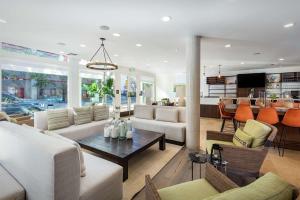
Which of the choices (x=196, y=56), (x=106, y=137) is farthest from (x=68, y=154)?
(x=196, y=56)

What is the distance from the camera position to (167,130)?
418 cm

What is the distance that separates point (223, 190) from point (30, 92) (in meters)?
5.90

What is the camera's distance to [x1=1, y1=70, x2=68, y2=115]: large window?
4.55m

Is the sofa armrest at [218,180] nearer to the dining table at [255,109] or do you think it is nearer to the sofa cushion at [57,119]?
the dining table at [255,109]

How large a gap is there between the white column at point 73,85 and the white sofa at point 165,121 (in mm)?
2651

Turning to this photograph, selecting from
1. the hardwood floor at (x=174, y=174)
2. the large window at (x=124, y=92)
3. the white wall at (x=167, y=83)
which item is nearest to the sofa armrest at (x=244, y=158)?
the hardwood floor at (x=174, y=174)

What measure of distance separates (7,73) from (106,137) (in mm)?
3721

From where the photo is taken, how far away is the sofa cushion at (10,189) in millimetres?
1424

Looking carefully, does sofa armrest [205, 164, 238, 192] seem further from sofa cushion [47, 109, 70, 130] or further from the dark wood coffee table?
sofa cushion [47, 109, 70, 130]

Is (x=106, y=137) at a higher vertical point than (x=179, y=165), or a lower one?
higher

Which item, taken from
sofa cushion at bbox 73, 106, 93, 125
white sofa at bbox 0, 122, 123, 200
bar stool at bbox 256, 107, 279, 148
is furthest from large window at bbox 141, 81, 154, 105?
white sofa at bbox 0, 122, 123, 200

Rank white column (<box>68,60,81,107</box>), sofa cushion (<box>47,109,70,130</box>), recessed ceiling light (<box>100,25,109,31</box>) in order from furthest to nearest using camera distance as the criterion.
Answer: white column (<box>68,60,81,107</box>) → sofa cushion (<box>47,109,70,130</box>) → recessed ceiling light (<box>100,25,109,31</box>)

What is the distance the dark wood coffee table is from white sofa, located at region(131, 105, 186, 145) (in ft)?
2.32

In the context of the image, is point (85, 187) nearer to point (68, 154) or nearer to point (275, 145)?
point (68, 154)
